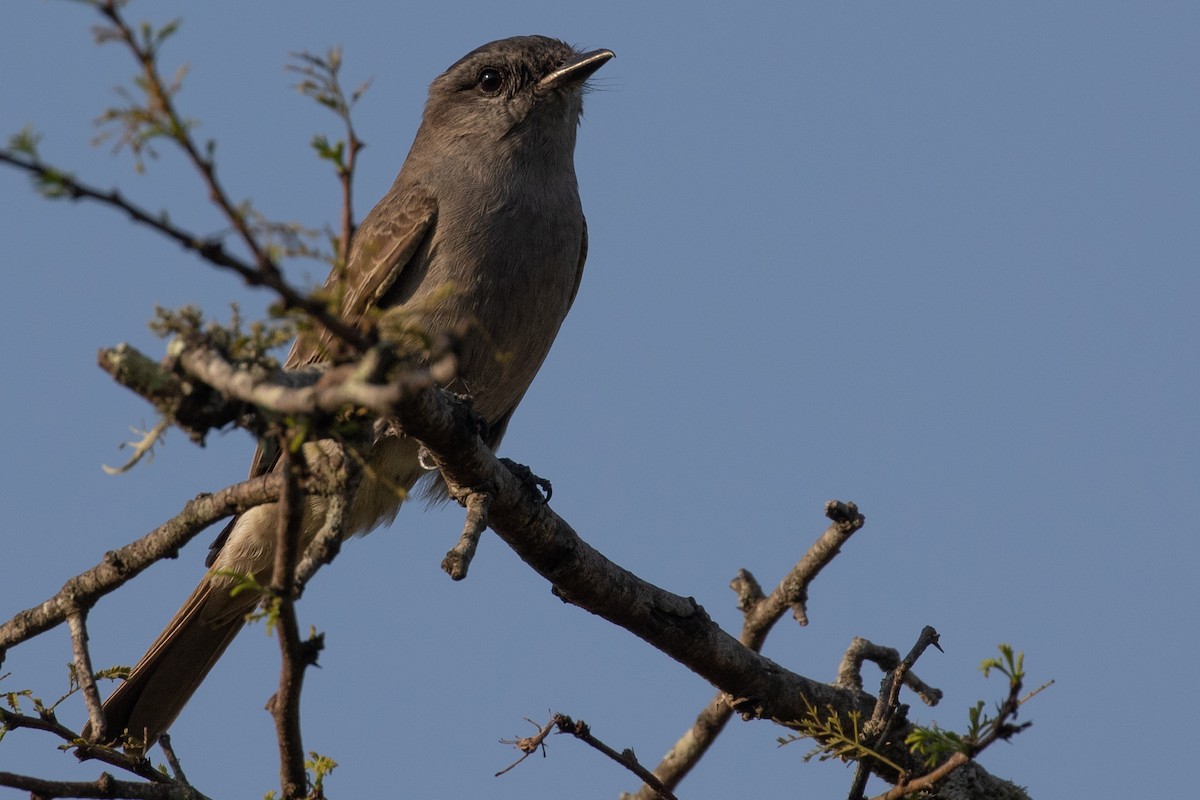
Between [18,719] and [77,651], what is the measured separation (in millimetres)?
329

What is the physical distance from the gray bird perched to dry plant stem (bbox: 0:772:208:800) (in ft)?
6.72

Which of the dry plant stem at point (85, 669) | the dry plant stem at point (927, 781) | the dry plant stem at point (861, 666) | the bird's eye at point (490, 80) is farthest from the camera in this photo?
the bird's eye at point (490, 80)

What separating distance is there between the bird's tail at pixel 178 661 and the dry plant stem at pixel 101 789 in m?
1.81

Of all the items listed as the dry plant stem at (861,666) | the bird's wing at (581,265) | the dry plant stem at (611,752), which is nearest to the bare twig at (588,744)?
the dry plant stem at (611,752)

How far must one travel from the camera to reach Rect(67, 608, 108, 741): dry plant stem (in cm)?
435

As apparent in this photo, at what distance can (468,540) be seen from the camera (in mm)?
4594

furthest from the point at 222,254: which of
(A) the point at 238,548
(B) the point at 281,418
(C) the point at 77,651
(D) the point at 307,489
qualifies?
(A) the point at 238,548

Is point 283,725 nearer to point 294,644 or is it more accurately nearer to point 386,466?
point 294,644

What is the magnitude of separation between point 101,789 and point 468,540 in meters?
1.45

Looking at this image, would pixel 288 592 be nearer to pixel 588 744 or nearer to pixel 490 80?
pixel 588 744

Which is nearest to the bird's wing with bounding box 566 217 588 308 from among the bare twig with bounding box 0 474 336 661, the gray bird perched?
the gray bird perched

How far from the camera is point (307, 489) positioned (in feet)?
9.61

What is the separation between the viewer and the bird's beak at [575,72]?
A: 8.17 meters

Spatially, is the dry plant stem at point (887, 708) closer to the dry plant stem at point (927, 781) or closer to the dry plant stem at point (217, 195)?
the dry plant stem at point (927, 781)
